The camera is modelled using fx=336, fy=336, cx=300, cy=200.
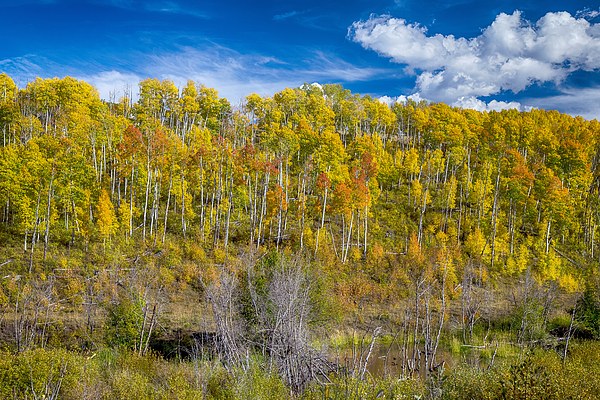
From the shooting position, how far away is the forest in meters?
15.2

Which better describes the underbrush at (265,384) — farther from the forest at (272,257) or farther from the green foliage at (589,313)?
the green foliage at (589,313)

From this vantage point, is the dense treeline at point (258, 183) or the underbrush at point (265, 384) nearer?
the underbrush at point (265, 384)

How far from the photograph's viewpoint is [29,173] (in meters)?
33.3

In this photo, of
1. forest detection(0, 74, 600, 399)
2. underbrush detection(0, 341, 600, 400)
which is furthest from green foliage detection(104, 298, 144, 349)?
underbrush detection(0, 341, 600, 400)

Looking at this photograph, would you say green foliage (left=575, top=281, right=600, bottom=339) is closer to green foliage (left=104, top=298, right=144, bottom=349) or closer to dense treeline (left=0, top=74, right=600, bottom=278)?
dense treeline (left=0, top=74, right=600, bottom=278)

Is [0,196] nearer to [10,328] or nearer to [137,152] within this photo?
[137,152]

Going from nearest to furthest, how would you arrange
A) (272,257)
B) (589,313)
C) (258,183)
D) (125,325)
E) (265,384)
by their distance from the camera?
(265,384)
(125,325)
(272,257)
(589,313)
(258,183)

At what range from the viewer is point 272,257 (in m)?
25.3

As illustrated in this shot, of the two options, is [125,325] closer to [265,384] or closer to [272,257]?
[272,257]

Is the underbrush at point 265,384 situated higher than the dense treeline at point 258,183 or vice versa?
the dense treeline at point 258,183

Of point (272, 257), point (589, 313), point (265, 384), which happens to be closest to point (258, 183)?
point (272, 257)

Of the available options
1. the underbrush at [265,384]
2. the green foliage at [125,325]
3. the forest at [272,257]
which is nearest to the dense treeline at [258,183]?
the forest at [272,257]

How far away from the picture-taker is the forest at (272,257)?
1516cm

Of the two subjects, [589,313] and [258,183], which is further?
[258,183]
